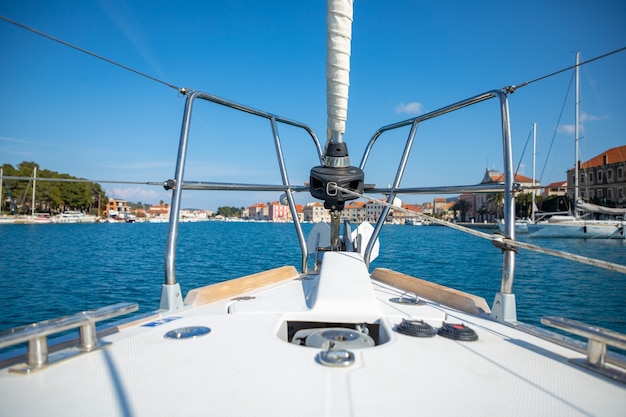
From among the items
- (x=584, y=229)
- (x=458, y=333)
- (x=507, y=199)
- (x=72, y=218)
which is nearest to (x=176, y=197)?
(x=458, y=333)

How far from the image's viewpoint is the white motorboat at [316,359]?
1118 millimetres

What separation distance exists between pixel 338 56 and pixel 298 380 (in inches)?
86.7

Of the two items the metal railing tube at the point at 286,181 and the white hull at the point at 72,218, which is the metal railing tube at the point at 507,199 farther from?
the white hull at the point at 72,218

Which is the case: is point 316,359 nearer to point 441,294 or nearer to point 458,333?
point 458,333

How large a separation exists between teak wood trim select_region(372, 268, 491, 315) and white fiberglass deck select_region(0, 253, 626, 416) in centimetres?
41

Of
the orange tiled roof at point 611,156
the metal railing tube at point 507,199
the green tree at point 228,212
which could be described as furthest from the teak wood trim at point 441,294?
the green tree at point 228,212

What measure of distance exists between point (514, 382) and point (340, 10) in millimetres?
2394

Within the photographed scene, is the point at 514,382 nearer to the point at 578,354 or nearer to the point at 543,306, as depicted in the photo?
the point at 578,354

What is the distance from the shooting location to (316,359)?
1.42 metres

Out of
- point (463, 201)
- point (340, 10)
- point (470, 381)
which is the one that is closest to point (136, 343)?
point (470, 381)

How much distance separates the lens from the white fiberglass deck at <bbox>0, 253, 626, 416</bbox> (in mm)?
1095

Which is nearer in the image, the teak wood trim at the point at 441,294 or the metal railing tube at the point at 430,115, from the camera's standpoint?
the teak wood trim at the point at 441,294

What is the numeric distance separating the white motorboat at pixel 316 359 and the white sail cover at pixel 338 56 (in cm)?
103

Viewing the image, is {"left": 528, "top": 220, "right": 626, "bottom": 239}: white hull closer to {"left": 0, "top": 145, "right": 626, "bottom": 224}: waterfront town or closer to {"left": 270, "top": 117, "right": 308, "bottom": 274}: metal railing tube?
{"left": 0, "top": 145, "right": 626, "bottom": 224}: waterfront town
